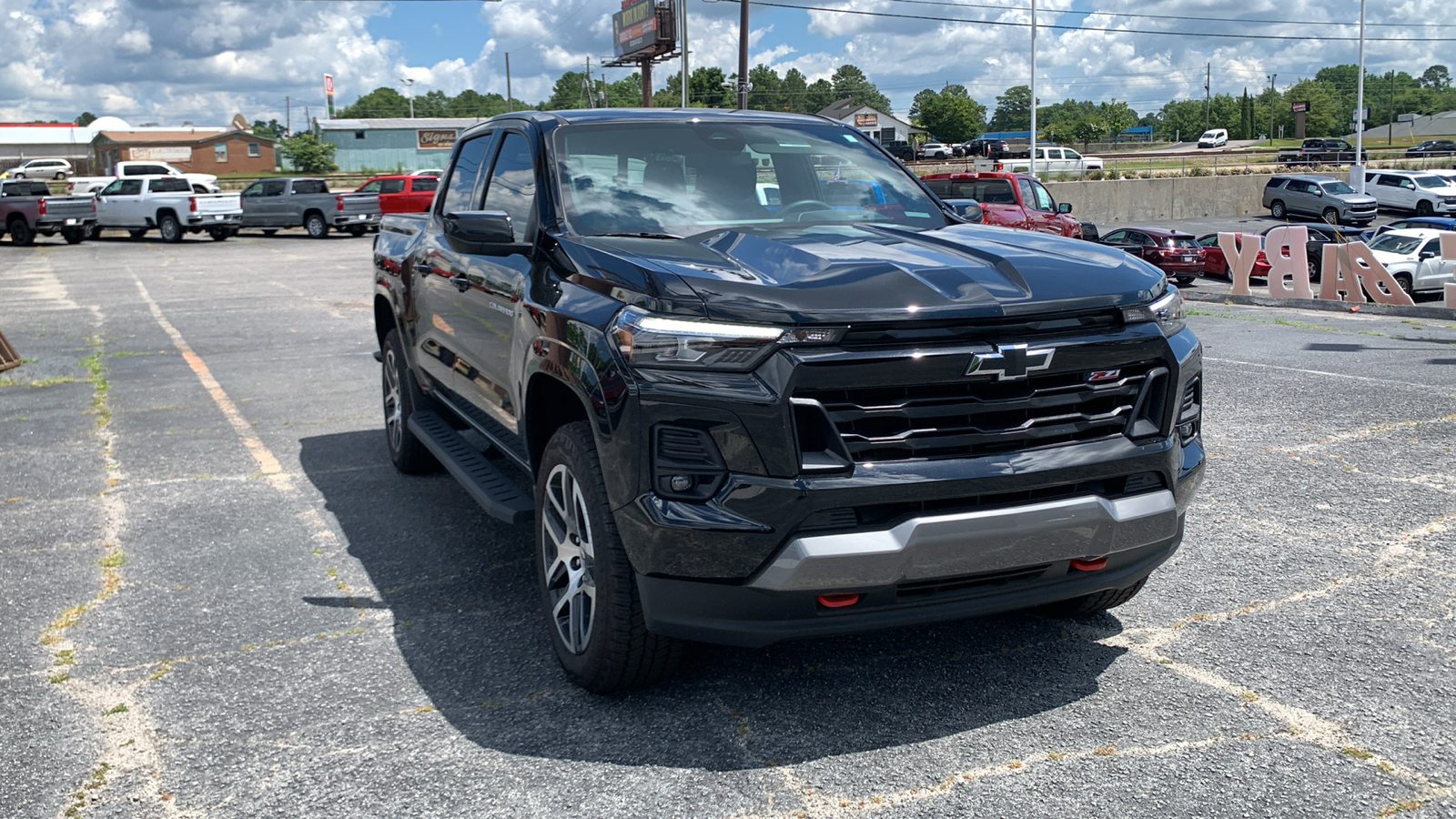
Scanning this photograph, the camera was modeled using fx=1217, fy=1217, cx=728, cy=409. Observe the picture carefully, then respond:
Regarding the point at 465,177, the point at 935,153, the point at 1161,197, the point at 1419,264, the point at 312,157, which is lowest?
the point at 1419,264

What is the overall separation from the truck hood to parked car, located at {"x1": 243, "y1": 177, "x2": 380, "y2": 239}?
33.8 meters

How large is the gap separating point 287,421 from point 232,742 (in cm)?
554

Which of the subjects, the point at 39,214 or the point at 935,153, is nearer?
the point at 39,214

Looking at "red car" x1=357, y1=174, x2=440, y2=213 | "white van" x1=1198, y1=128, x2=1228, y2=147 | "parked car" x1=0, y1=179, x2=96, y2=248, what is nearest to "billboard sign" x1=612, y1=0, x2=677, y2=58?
"red car" x1=357, y1=174, x2=440, y2=213

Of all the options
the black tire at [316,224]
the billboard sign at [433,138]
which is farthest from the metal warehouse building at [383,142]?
the black tire at [316,224]

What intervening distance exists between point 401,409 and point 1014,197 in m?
20.5

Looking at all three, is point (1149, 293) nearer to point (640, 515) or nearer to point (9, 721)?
point (640, 515)

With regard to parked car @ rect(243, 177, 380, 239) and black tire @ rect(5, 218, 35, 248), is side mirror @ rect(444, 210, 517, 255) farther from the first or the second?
black tire @ rect(5, 218, 35, 248)

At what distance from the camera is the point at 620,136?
4797mm

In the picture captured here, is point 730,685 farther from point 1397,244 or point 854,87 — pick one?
point 854,87

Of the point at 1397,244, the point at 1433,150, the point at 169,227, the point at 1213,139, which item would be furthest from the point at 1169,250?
the point at 1213,139

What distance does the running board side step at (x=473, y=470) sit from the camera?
14.9 feet

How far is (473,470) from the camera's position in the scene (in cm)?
521

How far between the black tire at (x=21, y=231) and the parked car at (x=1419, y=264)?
1334 inches
